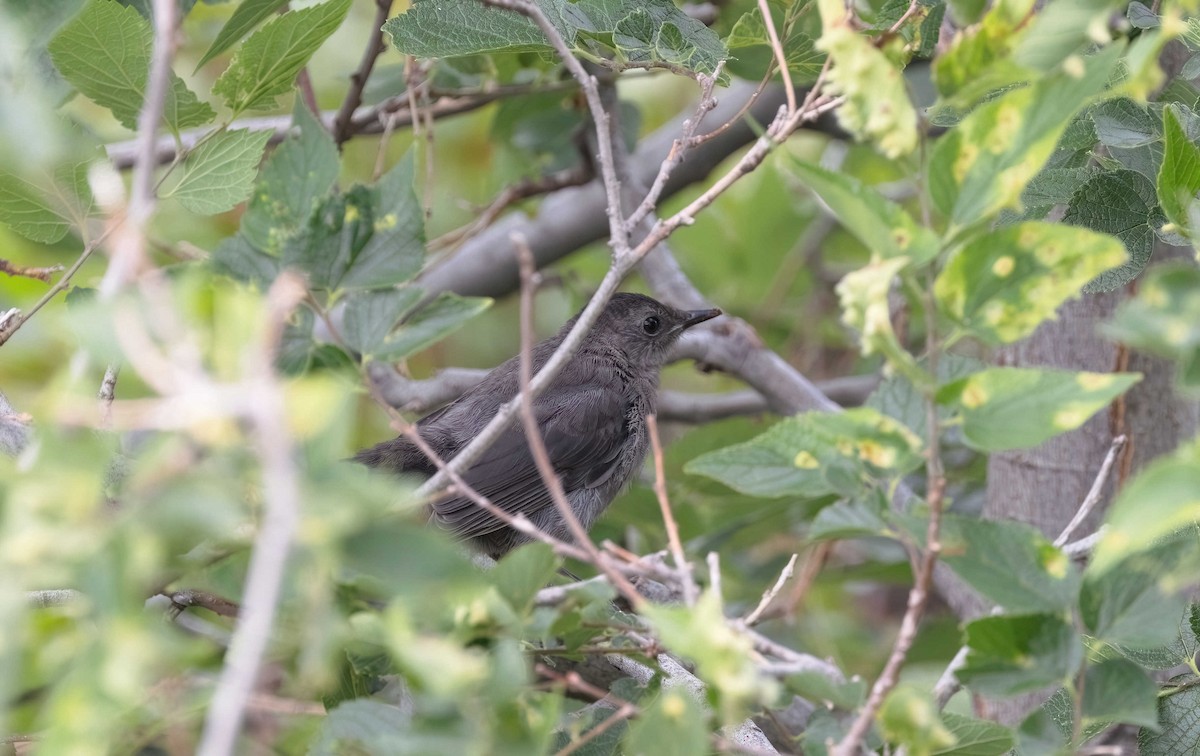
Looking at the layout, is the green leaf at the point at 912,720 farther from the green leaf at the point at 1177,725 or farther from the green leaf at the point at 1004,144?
the green leaf at the point at 1177,725

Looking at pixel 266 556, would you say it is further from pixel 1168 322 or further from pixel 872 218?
pixel 1168 322

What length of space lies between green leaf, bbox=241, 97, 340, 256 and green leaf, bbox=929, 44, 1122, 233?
97 cm

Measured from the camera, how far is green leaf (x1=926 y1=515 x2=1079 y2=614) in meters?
1.54

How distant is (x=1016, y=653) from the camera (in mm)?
1592

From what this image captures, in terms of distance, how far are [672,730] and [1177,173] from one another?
4.36 feet

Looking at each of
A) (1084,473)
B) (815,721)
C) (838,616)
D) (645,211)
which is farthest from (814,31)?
(838,616)

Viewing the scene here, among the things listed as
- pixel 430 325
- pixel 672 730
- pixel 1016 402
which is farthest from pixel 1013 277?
pixel 430 325

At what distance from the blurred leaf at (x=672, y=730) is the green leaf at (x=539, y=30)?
63.8 inches

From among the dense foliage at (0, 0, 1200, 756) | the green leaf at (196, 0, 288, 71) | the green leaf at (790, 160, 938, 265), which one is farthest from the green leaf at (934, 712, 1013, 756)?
the green leaf at (196, 0, 288, 71)

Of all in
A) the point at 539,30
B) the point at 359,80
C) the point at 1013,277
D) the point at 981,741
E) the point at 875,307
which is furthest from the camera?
the point at 359,80

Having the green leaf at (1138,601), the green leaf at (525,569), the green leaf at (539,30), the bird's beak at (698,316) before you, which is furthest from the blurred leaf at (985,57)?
the bird's beak at (698,316)

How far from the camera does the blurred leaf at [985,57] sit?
146cm

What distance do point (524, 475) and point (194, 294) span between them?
3256mm

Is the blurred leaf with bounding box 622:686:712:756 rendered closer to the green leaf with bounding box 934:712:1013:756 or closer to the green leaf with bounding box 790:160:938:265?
the green leaf with bounding box 934:712:1013:756
